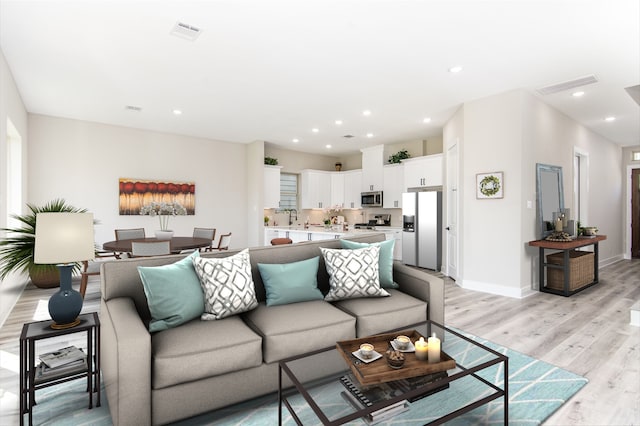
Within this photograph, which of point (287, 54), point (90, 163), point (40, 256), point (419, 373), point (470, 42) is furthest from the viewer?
point (90, 163)

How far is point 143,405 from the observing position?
1.67 m

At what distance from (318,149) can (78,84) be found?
550 cm

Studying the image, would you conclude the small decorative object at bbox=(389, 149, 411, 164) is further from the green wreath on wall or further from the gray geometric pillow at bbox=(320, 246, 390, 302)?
the gray geometric pillow at bbox=(320, 246, 390, 302)

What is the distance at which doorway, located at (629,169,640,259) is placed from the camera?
8.09m

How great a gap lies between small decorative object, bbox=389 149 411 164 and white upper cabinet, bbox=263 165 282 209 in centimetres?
272

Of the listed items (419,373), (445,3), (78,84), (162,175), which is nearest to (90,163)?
(162,175)

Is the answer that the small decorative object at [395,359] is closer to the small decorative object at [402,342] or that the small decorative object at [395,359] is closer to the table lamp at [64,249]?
the small decorative object at [402,342]

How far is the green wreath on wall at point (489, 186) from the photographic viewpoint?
4676mm

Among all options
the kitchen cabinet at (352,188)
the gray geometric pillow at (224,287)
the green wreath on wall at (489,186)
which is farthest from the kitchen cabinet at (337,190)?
the gray geometric pillow at (224,287)

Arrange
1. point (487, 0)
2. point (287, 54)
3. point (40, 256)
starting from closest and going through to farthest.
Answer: point (40, 256) < point (487, 0) < point (287, 54)

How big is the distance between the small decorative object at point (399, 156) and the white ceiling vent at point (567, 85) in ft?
10.6

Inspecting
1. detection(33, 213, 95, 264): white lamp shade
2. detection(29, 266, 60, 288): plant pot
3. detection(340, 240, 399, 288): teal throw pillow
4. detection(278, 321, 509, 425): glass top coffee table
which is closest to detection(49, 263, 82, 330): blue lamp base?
detection(33, 213, 95, 264): white lamp shade

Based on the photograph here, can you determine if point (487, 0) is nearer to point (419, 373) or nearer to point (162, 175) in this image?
point (419, 373)

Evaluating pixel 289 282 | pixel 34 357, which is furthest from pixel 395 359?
pixel 34 357
